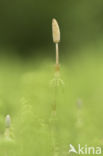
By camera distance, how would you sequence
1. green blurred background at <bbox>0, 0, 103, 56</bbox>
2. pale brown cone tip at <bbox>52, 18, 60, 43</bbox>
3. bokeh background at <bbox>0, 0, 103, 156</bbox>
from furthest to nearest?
green blurred background at <bbox>0, 0, 103, 56</bbox>
pale brown cone tip at <bbox>52, 18, 60, 43</bbox>
bokeh background at <bbox>0, 0, 103, 156</bbox>

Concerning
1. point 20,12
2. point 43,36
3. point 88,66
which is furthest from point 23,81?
point 20,12

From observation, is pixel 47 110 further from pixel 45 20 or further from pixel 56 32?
pixel 45 20

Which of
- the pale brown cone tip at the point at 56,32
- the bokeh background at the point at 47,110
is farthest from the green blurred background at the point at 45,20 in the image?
the pale brown cone tip at the point at 56,32

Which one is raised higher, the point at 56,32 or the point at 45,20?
the point at 45,20

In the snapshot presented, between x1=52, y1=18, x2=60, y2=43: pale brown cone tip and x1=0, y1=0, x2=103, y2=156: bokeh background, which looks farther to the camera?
x1=52, y1=18, x2=60, y2=43: pale brown cone tip

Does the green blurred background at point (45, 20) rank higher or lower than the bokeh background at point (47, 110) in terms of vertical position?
higher

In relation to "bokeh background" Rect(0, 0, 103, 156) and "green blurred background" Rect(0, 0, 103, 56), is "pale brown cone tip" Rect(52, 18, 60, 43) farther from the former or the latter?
"green blurred background" Rect(0, 0, 103, 56)

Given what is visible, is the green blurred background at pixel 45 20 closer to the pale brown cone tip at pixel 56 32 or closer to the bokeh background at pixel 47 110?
the bokeh background at pixel 47 110

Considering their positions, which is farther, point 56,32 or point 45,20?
point 45,20

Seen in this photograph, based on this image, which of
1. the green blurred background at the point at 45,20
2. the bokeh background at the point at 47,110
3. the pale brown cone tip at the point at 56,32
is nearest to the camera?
the bokeh background at the point at 47,110

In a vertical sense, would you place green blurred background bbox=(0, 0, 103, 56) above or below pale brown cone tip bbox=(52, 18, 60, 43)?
above

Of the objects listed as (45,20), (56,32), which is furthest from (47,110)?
(45,20)

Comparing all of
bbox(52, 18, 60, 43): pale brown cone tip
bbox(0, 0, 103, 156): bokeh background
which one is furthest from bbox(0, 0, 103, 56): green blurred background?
bbox(52, 18, 60, 43): pale brown cone tip

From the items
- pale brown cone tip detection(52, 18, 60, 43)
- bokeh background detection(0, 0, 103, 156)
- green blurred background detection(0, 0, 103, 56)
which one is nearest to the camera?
bokeh background detection(0, 0, 103, 156)
